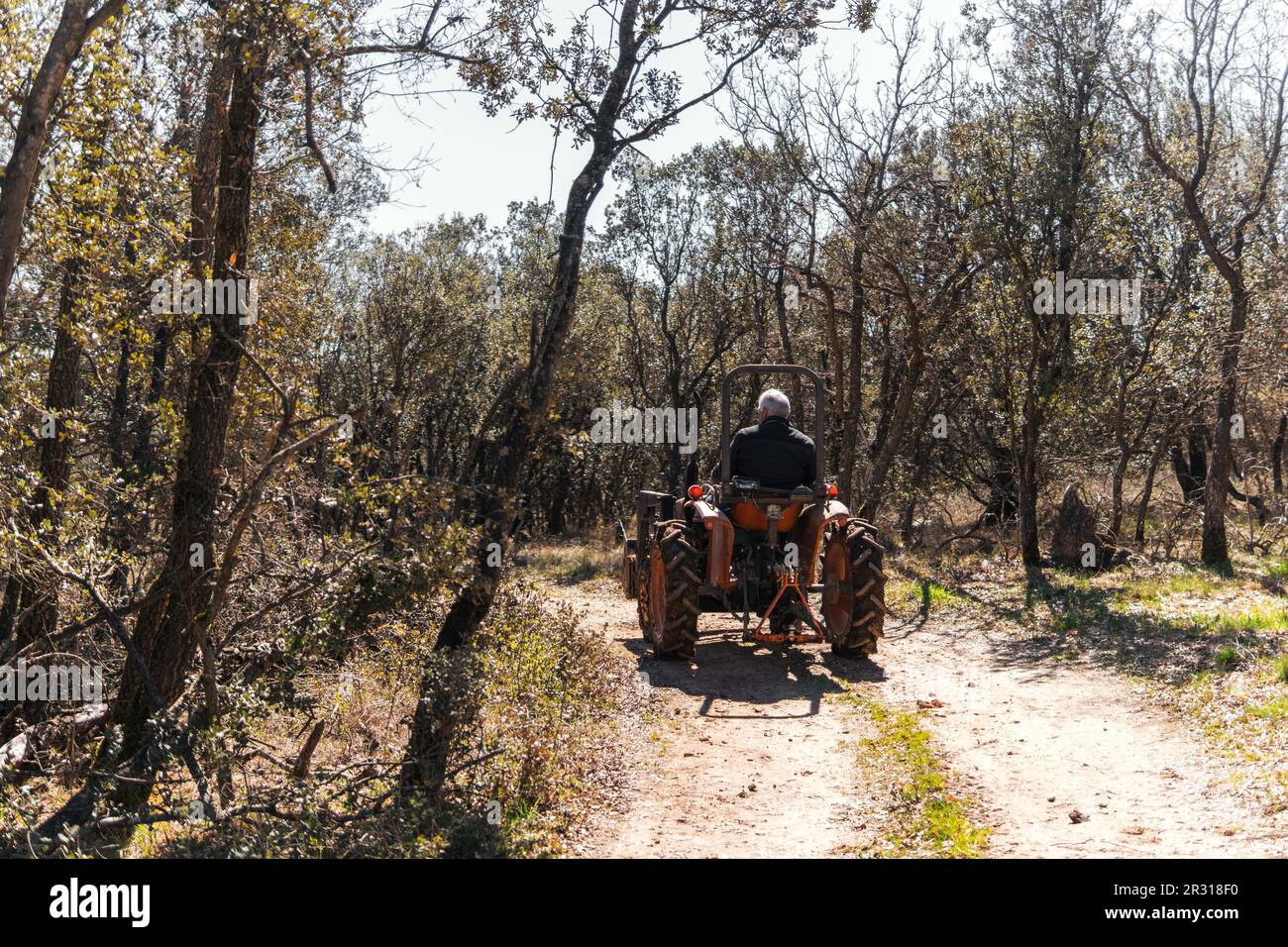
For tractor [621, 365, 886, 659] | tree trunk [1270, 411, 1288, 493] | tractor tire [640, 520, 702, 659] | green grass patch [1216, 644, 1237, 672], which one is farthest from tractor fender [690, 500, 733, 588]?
tree trunk [1270, 411, 1288, 493]

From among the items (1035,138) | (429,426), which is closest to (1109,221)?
(1035,138)

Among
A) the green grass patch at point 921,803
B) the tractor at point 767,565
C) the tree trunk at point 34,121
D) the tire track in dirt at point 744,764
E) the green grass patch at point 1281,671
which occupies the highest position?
the tree trunk at point 34,121

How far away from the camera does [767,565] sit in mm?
9750

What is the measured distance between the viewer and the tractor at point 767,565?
9.20m

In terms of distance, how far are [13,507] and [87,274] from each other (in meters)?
2.37

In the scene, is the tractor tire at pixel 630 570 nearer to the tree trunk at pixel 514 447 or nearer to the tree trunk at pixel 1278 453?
the tree trunk at pixel 514 447

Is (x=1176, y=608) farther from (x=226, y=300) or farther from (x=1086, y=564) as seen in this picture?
(x=226, y=300)

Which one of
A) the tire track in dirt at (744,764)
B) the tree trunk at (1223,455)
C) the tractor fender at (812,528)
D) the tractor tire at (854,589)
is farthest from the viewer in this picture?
the tree trunk at (1223,455)

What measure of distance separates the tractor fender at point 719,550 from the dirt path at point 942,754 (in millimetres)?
800

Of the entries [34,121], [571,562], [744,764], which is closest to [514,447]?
[744,764]

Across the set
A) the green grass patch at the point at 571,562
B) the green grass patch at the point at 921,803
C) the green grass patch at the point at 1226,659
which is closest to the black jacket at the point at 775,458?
the green grass patch at the point at 921,803

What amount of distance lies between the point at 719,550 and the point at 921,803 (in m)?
3.75

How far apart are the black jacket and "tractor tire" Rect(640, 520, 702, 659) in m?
0.81

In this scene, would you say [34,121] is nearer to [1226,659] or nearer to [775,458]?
[775,458]
